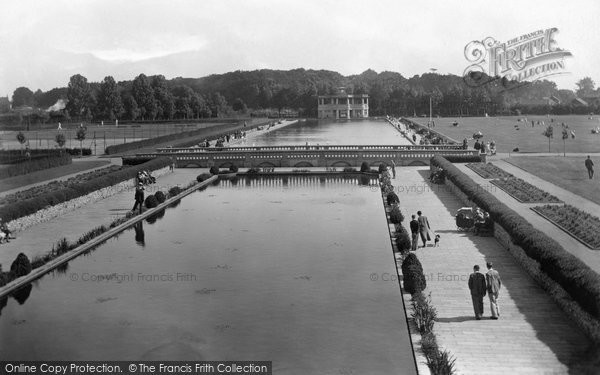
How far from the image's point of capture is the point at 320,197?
4288cm

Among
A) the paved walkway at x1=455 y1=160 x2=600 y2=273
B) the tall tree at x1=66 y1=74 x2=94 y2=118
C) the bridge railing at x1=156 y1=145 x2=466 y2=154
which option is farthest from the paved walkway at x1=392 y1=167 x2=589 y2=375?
the tall tree at x1=66 y1=74 x2=94 y2=118

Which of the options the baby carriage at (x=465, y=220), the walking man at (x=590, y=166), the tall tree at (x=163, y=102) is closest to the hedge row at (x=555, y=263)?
the baby carriage at (x=465, y=220)

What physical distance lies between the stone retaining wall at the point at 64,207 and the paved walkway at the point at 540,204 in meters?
21.6

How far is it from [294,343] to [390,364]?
8.15 ft

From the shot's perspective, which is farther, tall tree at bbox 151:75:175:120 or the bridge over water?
tall tree at bbox 151:75:175:120

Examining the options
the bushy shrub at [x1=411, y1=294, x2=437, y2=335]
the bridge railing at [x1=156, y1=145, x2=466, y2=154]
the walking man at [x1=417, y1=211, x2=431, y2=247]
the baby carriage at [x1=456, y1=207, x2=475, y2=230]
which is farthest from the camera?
the bridge railing at [x1=156, y1=145, x2=466, y2=154]

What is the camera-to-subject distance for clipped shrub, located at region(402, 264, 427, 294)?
20344 mm

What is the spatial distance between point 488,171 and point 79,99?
137870 millimetres

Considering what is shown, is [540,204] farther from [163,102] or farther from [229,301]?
[163,102]

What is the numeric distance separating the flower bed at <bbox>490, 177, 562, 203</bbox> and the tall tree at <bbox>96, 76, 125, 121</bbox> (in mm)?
126912

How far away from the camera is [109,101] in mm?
159125

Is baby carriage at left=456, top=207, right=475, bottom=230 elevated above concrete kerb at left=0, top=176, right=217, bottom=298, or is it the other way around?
baby carriage at left=456, top=207, right=475, bottom=230

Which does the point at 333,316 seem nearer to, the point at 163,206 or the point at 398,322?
the point at 398,322

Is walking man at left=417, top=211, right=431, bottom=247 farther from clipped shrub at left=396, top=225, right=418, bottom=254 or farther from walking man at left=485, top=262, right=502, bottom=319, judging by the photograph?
walking man at left=485, top=262, right=502, bottom=319
